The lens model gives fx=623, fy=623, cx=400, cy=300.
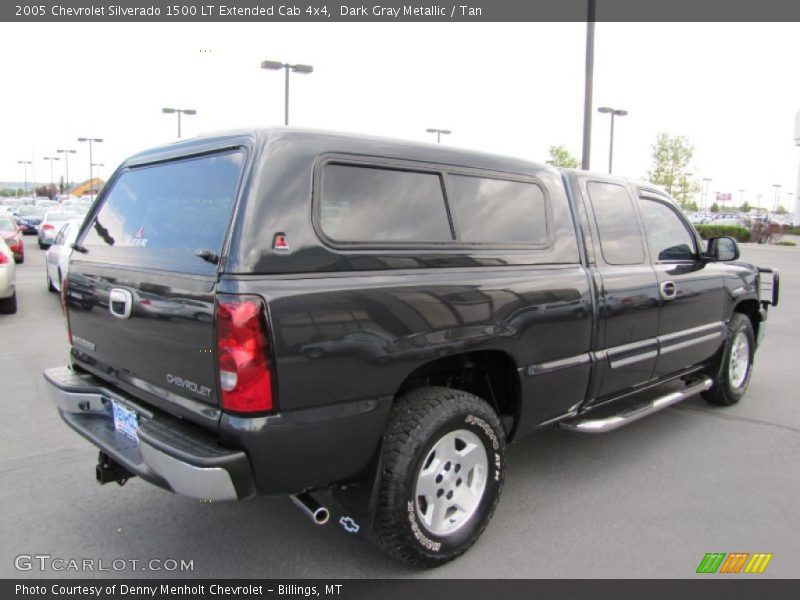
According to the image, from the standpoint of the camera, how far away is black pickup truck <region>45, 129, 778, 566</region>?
96.0 inches

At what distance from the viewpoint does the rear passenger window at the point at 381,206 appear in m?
2.72

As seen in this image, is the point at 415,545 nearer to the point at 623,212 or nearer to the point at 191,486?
the point at 191,486

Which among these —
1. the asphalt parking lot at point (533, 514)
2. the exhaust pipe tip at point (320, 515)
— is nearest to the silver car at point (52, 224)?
the asphalt parking lot at point (533, 514)

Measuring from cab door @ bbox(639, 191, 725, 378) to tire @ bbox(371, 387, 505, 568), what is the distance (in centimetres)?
191

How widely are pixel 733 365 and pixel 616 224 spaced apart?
2.21 metres

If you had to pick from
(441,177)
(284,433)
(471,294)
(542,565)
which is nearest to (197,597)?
(284,433)

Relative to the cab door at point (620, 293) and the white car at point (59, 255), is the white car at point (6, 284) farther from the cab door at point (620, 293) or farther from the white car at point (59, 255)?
the cab door at point (620, 293)

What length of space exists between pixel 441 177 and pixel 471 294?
0.63m

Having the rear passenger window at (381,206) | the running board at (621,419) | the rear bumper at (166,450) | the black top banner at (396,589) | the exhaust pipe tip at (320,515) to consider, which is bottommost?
the black top banner at (396,589)

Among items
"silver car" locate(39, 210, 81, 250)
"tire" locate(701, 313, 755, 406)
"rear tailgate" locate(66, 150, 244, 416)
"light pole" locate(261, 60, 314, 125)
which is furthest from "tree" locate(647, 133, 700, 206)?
"rear tailgate" locate(66, 150, 244, 416)

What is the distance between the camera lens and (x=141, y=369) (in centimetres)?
290

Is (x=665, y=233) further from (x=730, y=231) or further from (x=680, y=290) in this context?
(x=730, y=231)

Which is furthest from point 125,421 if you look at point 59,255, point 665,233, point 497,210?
point 59,255

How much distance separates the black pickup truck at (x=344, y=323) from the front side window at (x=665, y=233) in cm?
61
